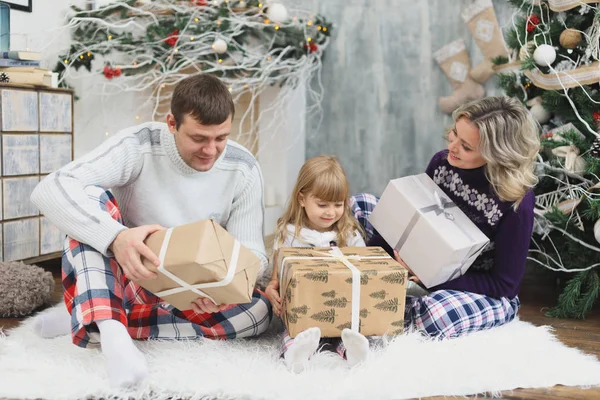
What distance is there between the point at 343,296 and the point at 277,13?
6.83 feet

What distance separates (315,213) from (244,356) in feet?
1.95

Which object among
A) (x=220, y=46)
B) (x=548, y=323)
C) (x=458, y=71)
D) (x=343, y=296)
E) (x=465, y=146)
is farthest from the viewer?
(x=458, y=71)

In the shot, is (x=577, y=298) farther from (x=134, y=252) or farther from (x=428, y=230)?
(x=134, y=252)

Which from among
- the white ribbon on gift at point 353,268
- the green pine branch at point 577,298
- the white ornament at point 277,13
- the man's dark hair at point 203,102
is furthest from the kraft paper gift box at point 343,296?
the white ornament at point 277,13

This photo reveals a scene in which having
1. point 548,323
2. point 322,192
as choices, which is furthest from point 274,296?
point 548,323

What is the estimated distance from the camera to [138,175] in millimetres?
1910

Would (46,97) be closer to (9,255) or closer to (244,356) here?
(9,255)

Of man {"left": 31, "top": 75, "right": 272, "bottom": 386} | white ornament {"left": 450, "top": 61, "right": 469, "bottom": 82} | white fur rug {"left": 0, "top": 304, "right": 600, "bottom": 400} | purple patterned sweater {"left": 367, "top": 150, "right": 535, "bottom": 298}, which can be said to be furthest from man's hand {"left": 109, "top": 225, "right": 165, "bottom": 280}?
white ornament {"left": 450, "top": 61, "right": 469, "bottom": 82}

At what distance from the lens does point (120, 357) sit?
1.56m

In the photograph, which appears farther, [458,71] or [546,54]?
[458,71]

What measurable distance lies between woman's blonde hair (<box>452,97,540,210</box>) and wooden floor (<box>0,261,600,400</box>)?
0.50 meters

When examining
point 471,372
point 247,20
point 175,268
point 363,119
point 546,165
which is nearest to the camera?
point 175,268

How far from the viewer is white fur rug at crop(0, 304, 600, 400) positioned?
5.09ft

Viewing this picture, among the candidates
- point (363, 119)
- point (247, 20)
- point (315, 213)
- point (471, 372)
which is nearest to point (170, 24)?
point (247, 20)
